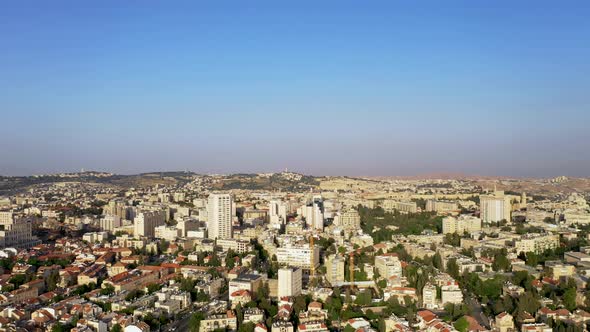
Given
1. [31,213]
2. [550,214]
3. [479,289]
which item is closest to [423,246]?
[479,289]

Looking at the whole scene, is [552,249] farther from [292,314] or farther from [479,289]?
[292,314]

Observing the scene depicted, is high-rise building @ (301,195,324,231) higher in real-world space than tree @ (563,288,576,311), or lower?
higher

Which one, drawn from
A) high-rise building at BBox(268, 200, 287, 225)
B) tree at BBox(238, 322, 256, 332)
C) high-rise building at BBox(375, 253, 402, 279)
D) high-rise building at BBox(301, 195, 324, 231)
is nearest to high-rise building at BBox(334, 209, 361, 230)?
high-rise building at BBox(301, 195, 324, 231)

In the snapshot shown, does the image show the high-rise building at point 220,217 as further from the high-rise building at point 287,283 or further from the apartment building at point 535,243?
the apartment building at point 535,243

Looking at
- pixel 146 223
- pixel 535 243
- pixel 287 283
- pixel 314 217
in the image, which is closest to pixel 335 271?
pixel 287 283

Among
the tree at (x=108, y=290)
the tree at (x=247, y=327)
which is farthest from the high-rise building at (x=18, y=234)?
the tree at (x=247, y=327)

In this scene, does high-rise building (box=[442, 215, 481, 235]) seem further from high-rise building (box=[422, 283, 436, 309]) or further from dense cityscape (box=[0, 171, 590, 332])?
high-rise building (box=[422, 283, 436, 309])

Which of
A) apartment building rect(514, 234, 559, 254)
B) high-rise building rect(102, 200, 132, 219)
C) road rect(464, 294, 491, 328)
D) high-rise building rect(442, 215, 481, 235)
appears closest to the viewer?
road rect(464, 294, 491, 328)

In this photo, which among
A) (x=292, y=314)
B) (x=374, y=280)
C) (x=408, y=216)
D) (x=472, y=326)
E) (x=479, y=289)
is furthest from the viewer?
(x=408, y=216)
